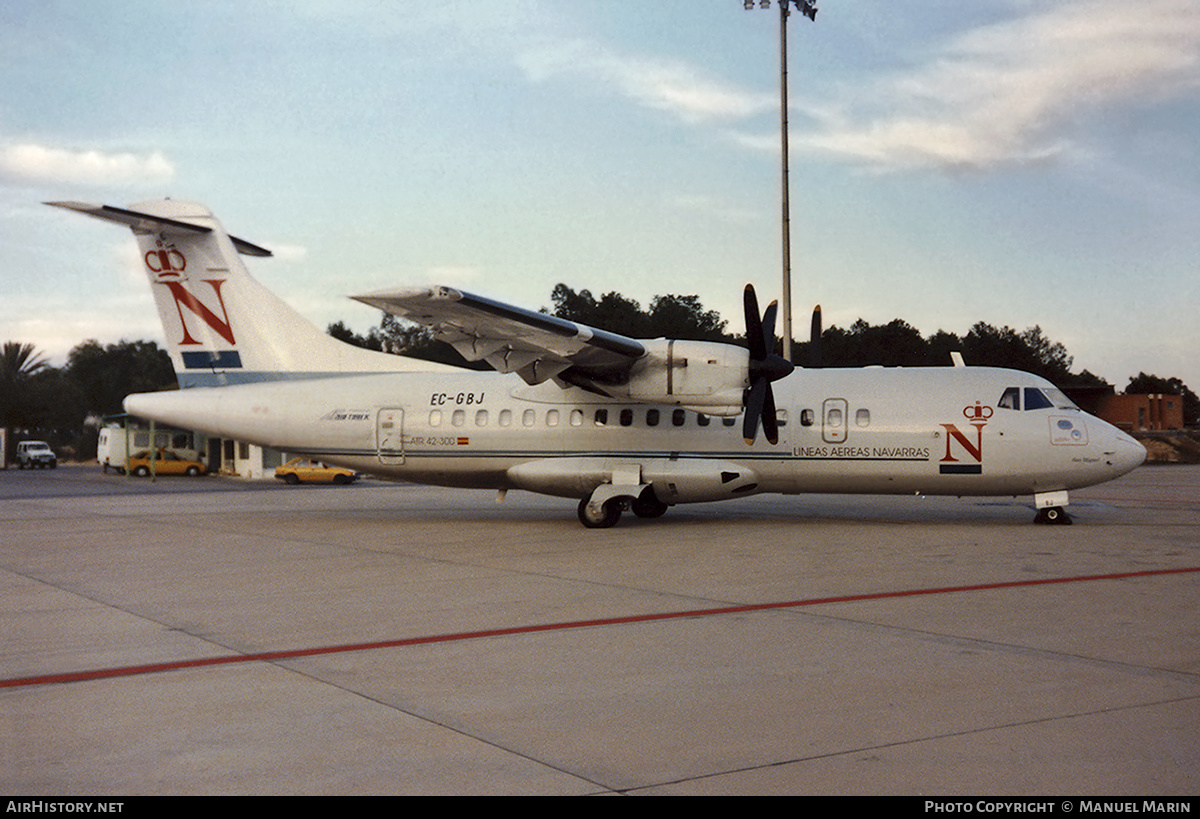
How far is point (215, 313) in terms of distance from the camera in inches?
857

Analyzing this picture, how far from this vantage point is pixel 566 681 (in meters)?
7.28

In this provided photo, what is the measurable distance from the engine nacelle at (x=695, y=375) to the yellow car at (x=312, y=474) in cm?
2699

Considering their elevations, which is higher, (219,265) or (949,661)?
(219,265)

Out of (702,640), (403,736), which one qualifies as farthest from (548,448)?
(403,736)

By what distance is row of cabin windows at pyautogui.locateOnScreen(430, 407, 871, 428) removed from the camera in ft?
62.2

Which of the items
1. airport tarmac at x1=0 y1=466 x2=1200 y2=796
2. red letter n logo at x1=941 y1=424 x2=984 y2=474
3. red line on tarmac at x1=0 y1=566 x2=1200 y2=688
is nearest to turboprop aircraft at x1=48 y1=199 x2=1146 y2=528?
red letter n logo at x1=941 y1=424 x2=984 y2=474

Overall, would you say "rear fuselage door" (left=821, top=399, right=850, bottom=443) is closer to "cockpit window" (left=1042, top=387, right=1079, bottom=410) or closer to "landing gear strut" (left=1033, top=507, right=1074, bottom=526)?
"cockpit window" (left=1042, top=387, right=1079, bottom=410)

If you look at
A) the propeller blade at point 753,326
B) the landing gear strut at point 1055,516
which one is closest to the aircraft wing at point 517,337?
the propeller blade at point 753,326

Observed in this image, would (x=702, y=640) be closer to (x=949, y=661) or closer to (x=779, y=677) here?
(x=779, y=677)

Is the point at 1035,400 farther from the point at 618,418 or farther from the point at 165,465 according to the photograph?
the point at 165,465

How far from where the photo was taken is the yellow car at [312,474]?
140 feet

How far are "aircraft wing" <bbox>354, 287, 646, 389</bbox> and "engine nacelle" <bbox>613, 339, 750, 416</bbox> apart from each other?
0.37 meters

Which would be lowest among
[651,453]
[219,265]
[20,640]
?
[20,640]
